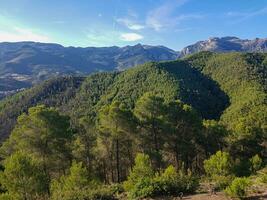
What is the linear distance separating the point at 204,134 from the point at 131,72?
133147mm

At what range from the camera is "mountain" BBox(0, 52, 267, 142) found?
12775 centimetres

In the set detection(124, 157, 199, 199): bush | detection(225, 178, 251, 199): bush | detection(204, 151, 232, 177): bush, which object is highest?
detection(225, 178, 251, 199): bush

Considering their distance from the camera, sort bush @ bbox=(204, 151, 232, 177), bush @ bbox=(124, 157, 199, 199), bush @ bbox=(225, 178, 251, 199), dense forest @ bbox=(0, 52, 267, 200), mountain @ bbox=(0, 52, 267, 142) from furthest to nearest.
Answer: mountain @ bbox=(0, 52, 267, 142)
bush @ bbox=(204, 151, 232, 177)
dense forest @ bbox=(0, 52, 267, 200)
bush @ bbox=(124, 157, 199, 199)
bush @ bbox=(225, 178, 251, 199)

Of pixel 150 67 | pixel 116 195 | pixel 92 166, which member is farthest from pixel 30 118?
pixel 150 67

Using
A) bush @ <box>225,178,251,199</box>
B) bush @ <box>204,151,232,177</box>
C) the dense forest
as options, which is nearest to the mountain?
the dense forest

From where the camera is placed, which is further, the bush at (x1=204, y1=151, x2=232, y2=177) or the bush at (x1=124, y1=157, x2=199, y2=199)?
the bush at (x1=204, y1=151, x2=232, y2=177)

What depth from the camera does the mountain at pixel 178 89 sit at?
12775 cm

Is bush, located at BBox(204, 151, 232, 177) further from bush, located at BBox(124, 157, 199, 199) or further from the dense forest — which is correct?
bush, located at BBox(124, 157, 199, 199)

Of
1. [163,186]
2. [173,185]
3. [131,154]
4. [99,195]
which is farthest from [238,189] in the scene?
[131,154]

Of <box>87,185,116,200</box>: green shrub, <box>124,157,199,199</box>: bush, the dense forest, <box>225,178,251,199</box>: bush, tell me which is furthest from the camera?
the dense forest

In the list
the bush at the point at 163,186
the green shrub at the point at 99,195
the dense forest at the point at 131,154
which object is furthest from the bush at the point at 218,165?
the green shrub at the point at 99,195

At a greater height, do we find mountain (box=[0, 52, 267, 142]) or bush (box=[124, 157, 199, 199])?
mountain (box=[0, 52, 267, 142])

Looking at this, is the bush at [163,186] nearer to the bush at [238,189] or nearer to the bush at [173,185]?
the bush at [173,185]

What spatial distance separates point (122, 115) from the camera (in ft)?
117
